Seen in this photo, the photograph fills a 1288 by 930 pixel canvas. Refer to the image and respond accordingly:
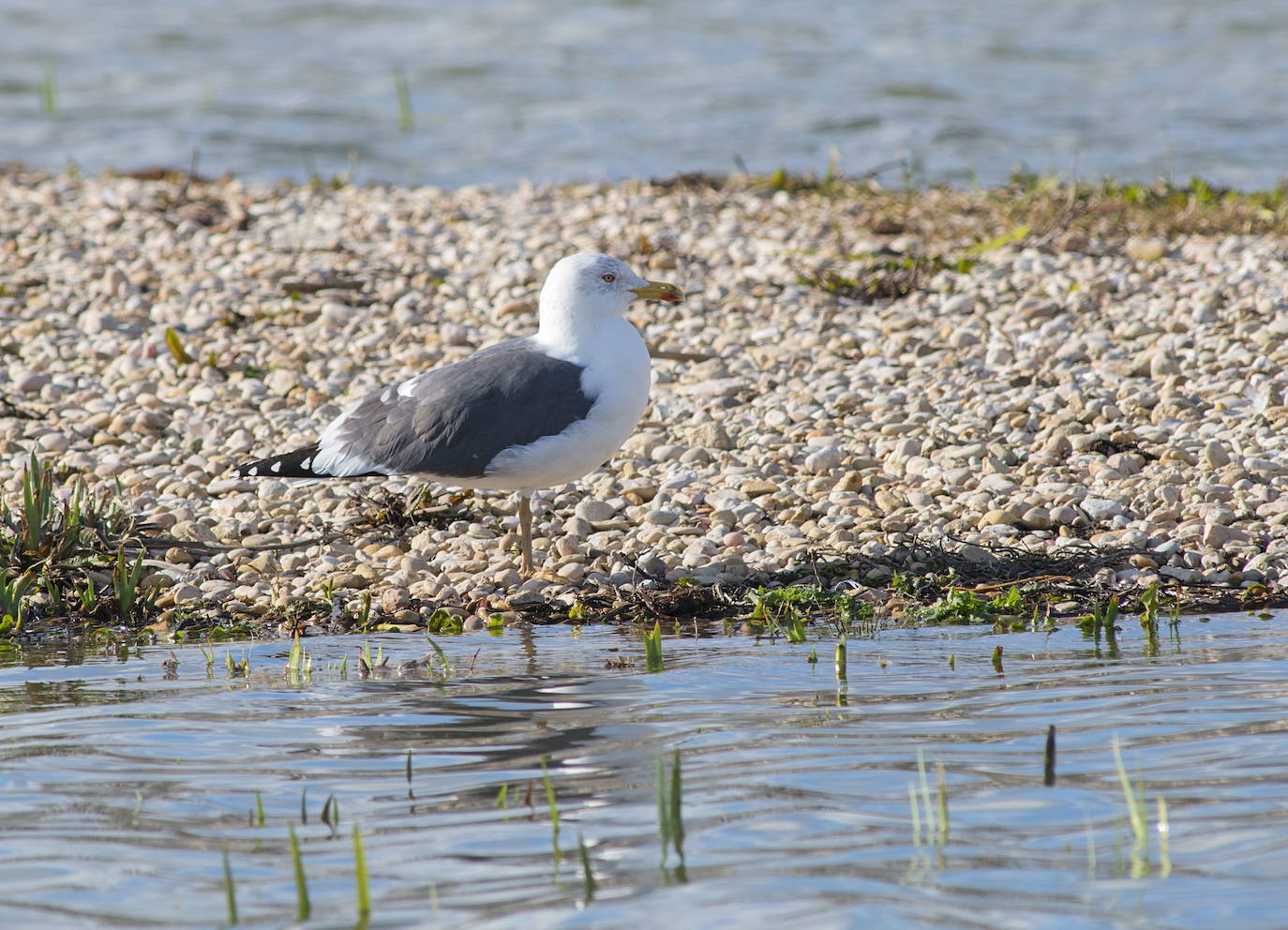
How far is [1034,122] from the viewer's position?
15375 mm

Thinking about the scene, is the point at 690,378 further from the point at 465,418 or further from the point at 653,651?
the point at 653,651

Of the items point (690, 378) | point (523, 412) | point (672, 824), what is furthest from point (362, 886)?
point (690, 378)

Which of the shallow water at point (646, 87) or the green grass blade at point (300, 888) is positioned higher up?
the shallow water at point (646, 87)

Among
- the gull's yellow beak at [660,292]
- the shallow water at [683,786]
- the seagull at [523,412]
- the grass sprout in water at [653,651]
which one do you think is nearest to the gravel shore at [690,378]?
the seagull at [523,412]

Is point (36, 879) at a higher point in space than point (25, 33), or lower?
lower

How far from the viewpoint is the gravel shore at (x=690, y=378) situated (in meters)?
6.06

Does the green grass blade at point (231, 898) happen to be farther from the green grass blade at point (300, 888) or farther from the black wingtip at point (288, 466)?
the black wingtip at point (288, 466)

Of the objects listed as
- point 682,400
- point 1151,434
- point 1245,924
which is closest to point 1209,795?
point 1245,924

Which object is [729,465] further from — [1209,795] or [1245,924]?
[1245,924]

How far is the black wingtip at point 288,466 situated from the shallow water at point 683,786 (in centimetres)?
120

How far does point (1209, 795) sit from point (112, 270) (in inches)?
318

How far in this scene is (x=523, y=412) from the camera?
19.2ft

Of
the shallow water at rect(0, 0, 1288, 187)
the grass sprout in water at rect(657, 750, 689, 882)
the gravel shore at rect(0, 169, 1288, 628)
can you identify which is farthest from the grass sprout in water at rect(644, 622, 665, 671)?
the shallow water at rect(0, 0, 1288, 187)

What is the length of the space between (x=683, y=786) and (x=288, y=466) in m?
3.13
